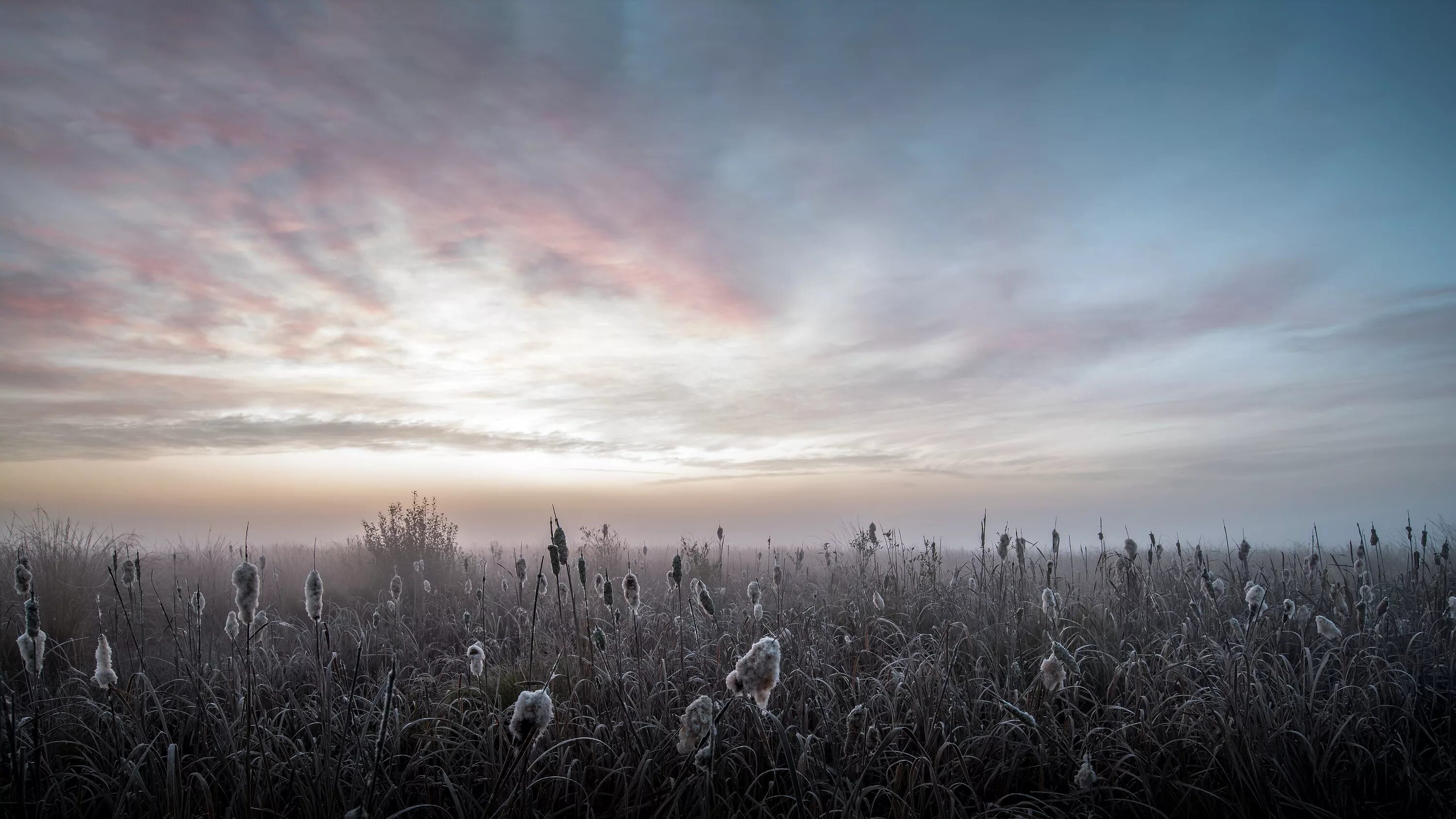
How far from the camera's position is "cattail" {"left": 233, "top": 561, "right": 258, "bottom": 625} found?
9.18 ft

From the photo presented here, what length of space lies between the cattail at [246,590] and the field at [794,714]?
3 cm

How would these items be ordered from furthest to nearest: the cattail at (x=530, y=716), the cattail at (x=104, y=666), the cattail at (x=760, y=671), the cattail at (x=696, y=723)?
the cattail at (x=104, y=666)
the cattail at (x=696, y=723)
the cattail at (x=760, y=671)
the cattail at (x=530, y=716)

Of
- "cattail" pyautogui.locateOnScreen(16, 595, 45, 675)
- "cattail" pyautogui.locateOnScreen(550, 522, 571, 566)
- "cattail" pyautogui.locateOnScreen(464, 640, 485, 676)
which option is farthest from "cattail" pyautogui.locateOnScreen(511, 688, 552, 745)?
"cattail" pyautogui.locateOnScreen(16, 595, 45, 675)

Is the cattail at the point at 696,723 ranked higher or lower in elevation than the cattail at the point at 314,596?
lower

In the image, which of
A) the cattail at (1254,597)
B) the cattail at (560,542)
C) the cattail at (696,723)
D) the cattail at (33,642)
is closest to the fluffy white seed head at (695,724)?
the cattail at (696,723)

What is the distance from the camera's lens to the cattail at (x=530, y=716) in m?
2.01

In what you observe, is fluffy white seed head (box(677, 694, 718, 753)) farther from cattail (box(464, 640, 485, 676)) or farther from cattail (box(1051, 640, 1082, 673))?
cattail (box(1051, 640, 1082, 673))

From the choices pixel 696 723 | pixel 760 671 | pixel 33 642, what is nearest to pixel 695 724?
pixel 696 723

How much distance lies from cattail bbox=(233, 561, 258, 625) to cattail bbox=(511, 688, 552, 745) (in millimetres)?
1522

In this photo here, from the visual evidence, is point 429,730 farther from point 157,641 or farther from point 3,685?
point 157,641

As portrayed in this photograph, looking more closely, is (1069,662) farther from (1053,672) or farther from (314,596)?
(314,596)

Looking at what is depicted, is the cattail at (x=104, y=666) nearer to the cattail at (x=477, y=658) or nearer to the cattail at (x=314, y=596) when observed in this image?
the cattail at (x=314, y=596)

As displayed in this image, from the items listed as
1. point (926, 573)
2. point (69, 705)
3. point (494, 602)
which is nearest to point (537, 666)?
point (69, 705)

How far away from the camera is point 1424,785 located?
12.0ft
